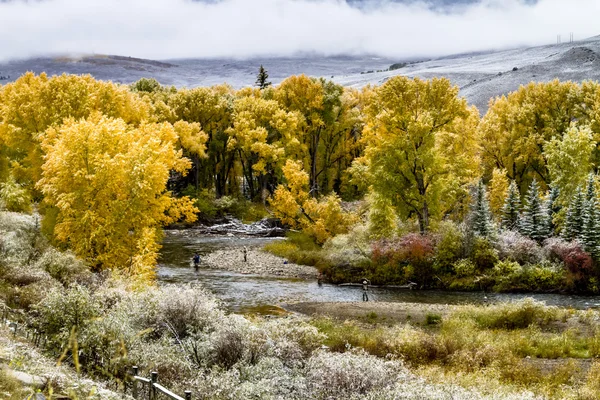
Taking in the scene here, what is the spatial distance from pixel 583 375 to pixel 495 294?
58.3 feet

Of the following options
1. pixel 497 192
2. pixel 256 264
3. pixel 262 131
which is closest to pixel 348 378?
pixel 256 264

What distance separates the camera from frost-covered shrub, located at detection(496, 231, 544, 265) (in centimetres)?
3738

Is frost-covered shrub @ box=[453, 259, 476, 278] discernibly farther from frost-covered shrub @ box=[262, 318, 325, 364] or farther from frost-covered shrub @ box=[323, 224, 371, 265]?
frost-covered shrub @ box=[262, 318, 325, 364]

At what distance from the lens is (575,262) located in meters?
35.5

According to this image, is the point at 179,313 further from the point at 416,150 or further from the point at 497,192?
the point at 497,192

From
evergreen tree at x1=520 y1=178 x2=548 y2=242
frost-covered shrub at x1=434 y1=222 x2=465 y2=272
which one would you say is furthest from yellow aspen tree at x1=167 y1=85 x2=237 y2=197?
evergreen tree at x1=520 y1=178 x2=548 y2=242

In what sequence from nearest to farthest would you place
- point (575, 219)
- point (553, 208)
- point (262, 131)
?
point (575, 219) → point (553, 208) → point (262, 131)

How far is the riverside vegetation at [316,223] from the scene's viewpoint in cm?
1446

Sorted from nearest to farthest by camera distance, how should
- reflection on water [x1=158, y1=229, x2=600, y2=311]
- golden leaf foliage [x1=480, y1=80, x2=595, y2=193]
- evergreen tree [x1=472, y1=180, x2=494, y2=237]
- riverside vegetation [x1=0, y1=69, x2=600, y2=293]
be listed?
riverside vegetation [x1=0, y1=69, x2=600, y2=293]
reflection on water [x1=158, y1=229, x2=600, y2=311]
evergreen tree [x1=472, y1=180, x2=494, y2=237]
golden leaf foliage [x1=480, y1=80, x2=595, y2=193]

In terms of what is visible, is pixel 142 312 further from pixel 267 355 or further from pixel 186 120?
pixel 186 120

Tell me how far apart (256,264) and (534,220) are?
2049 centimetres

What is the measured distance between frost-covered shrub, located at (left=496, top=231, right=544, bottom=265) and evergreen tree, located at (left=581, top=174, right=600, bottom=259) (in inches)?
111

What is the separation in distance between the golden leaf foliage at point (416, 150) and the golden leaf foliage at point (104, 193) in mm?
18038

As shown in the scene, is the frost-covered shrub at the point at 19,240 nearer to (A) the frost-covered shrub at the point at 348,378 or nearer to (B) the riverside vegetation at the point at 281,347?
(B) the riverside vegetation at the point at 281,347
